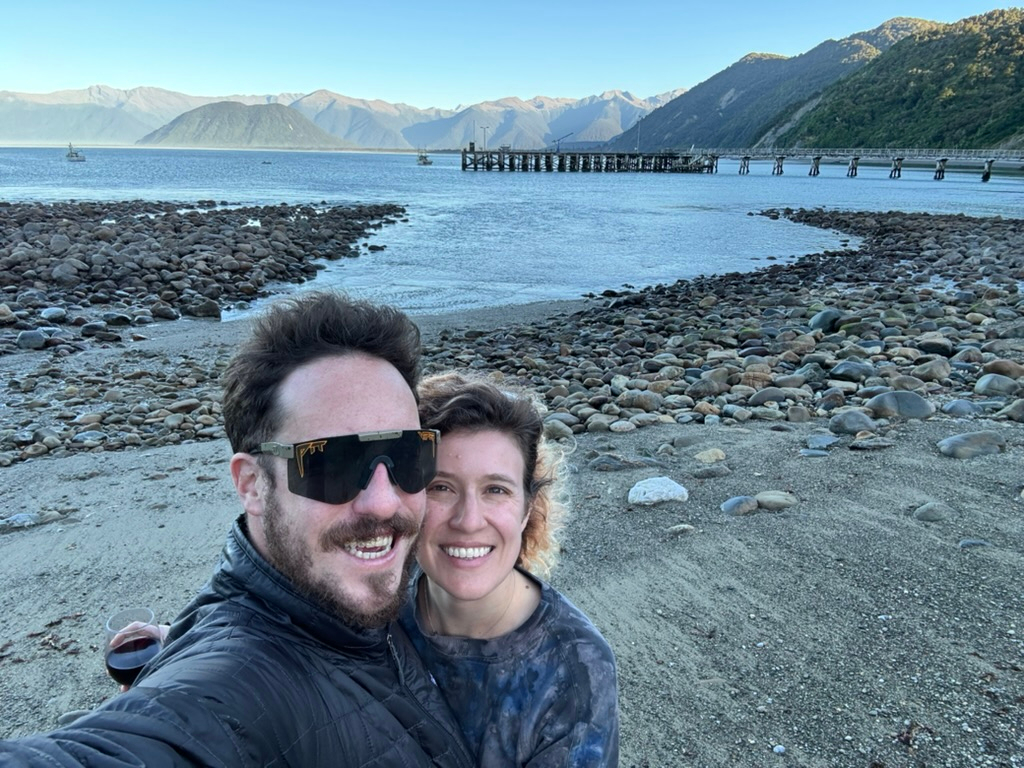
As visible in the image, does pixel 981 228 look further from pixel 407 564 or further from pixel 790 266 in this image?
pixel 407 564

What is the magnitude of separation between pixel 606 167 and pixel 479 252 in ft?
312

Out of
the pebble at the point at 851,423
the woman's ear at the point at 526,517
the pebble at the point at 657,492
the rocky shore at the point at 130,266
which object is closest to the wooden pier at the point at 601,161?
the rocky shore at the point at 130,266

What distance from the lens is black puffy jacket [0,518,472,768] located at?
4.15 feet

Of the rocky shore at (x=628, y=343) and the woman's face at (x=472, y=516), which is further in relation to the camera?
the rocky shore at (x=628, y=343)

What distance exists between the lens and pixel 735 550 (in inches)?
176

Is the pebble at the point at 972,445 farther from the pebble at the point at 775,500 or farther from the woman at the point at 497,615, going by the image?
the woman at the point at 497,615

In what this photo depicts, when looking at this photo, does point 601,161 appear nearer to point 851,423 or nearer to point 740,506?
point 851,423

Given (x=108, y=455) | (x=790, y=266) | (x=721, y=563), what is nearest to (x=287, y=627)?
(x=721, y=563)

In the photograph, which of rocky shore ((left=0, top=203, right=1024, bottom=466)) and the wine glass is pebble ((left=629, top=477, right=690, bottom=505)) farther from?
the wine glass

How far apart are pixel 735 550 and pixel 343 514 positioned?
337 centimetres

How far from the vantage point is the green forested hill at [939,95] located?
91562 mm

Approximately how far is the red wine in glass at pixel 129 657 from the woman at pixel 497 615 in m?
0.99

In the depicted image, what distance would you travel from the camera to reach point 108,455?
674cm

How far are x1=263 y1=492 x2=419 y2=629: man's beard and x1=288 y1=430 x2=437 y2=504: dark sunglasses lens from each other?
0.08 meters
